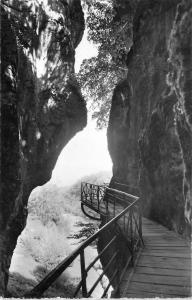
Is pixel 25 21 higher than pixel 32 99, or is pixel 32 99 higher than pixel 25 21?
pixel 25 21

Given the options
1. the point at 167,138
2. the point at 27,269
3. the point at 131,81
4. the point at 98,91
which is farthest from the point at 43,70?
the point at 27,269

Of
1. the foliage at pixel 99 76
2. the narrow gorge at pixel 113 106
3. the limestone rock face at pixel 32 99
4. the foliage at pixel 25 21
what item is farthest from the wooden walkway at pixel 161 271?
the foliage at pixel 99 76

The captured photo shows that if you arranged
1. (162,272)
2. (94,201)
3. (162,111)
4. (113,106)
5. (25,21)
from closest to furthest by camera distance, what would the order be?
(162,272) < (162,111) < (25,21) < (94,201) < (113,106)

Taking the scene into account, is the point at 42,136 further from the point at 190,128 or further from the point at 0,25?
the point at 190,128

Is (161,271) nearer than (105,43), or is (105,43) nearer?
(161,271)

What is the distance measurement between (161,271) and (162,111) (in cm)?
640

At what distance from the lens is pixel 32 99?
13.0 m

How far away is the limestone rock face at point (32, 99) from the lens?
31.9ft

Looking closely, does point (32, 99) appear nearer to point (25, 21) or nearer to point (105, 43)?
point (25, 21)

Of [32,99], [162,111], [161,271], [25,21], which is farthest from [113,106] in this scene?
[161,271]

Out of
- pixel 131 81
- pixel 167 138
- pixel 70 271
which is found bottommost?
pixel 70 271

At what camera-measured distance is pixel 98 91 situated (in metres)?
21.2

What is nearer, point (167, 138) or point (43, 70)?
point (167, 138)

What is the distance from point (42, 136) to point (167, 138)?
6.95 meters
